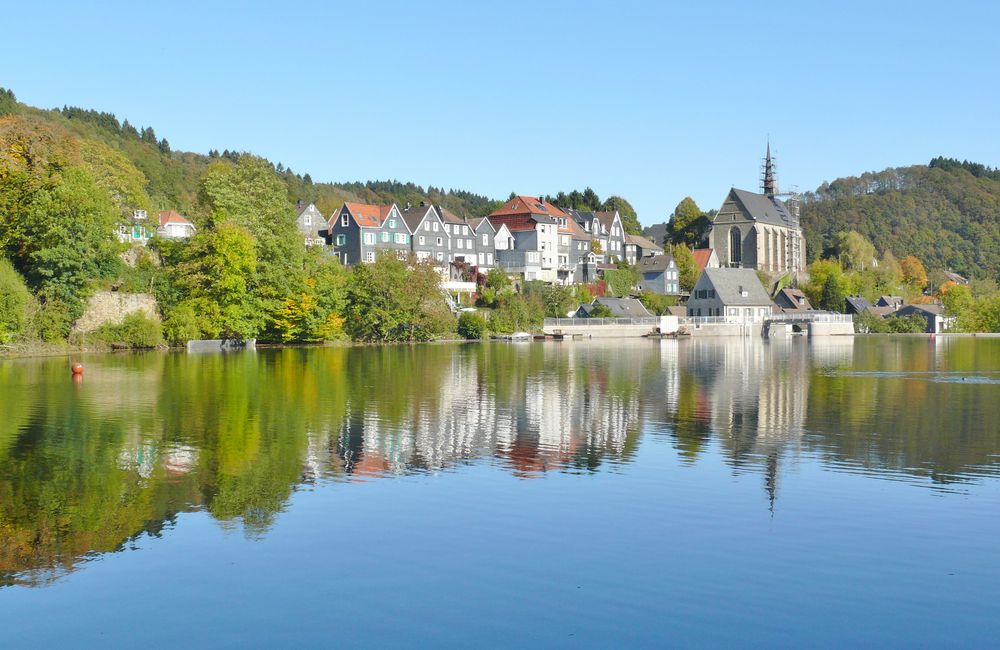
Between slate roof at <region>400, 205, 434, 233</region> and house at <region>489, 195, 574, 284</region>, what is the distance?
12291 mm

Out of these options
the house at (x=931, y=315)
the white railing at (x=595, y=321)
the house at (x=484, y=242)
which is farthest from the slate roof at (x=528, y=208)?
the house at (x=931, y=315)

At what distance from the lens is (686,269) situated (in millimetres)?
124375

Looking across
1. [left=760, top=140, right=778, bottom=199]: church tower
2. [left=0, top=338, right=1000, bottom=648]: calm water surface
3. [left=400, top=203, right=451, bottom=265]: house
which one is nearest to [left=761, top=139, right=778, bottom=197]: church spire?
[left=760, top=140, right=778, bottom=199]: church tower

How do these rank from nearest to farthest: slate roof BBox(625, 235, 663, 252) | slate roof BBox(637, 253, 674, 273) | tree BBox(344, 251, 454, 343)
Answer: tree BBox(344, 251, 454, 343) < slate roof BBox(637, 253, 674, 273) < slate roof BBox(625, 235, 663, 252)

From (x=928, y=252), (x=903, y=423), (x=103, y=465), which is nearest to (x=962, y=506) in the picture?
(x=903, y=423)

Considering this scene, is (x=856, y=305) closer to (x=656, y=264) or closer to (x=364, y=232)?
(x=656, y=264)

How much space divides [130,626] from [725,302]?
10231 centimetres

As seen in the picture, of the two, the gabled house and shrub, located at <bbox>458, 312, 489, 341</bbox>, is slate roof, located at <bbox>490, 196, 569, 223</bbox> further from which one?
shrub, located at <bbox>458, 312, 489, 341</bbox>

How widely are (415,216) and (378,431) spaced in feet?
264

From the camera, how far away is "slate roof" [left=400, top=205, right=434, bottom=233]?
332 ft

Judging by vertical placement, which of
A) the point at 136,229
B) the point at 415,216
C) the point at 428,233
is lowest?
the point at 136,229

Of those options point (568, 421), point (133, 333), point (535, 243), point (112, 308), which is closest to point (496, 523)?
point (568, 421)

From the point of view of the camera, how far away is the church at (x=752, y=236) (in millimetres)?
142875

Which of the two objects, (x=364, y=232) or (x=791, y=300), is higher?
(x=364, y=232)
